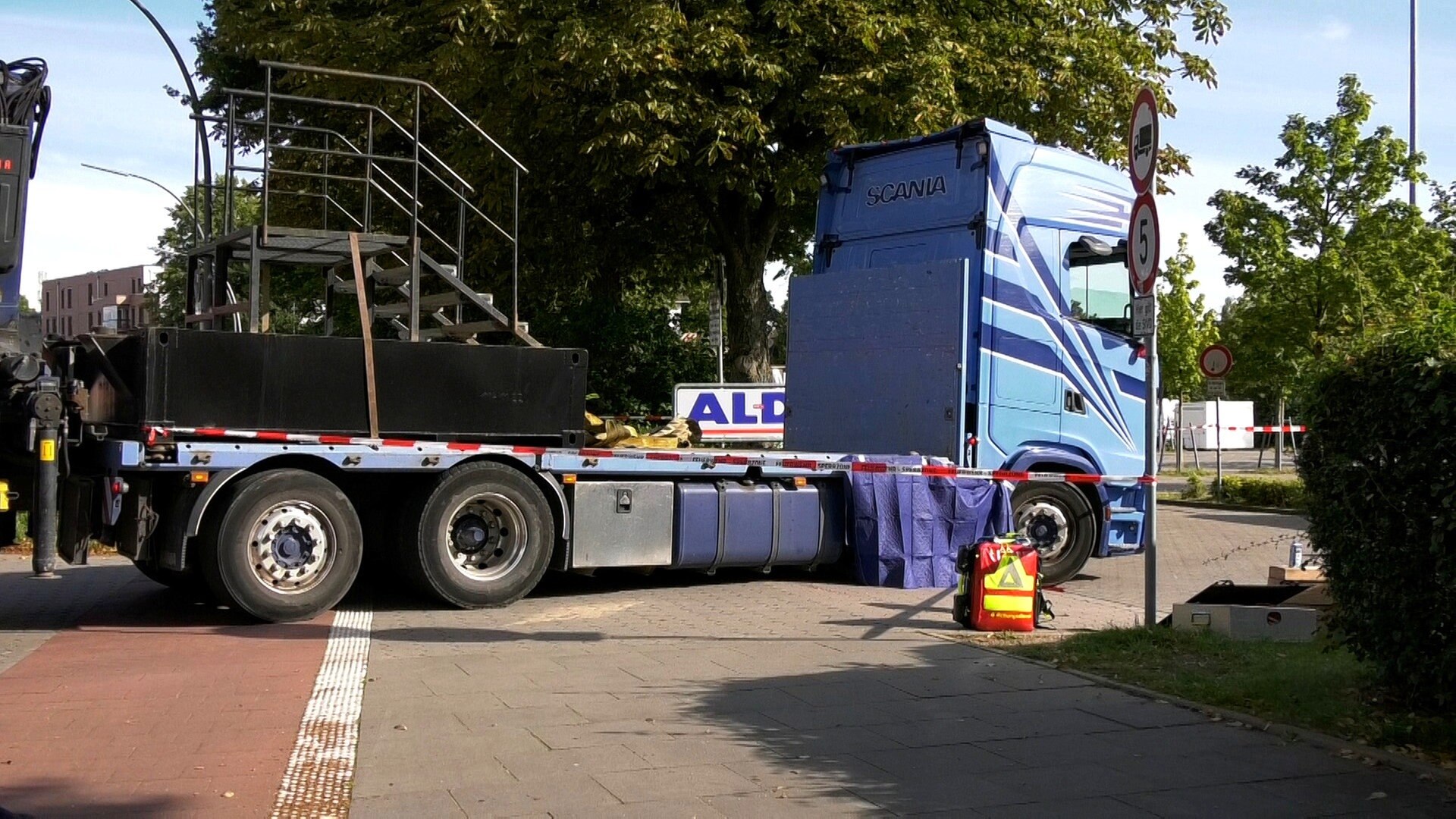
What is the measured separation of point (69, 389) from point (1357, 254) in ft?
77.5

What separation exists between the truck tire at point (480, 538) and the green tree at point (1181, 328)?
2975 cm

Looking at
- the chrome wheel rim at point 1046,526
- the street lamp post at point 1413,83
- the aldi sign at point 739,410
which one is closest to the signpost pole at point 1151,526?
the chrome wheel rim at point 1046,526

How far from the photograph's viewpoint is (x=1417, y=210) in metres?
26.5

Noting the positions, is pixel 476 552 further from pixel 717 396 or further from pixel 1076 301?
pixel 717 396

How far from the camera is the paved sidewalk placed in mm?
5133

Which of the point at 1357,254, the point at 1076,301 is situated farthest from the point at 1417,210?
the point at 1076,301

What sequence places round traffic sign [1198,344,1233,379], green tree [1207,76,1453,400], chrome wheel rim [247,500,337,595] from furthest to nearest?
green tree [1207,76,1453,400] < round traffic sign [1198,344,1233,379] < chrome wheel rim [247,500,337,595]

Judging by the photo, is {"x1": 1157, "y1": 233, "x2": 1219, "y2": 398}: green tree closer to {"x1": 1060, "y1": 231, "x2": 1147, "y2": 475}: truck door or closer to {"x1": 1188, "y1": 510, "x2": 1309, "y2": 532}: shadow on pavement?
{"x1": 1188, "y1": 510, "x2": 1309, "y2": 532}: shadow on pavement

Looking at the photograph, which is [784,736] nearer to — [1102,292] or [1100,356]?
[1100,356]

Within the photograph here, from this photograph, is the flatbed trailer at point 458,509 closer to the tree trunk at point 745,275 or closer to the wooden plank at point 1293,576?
the wooden plank at point 1293,576

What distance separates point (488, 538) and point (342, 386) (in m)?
1.58

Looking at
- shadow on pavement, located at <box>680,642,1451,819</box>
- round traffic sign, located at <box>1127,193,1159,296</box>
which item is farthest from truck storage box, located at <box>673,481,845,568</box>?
round traffic sign, located at <box>1127,193,1159,296</box>

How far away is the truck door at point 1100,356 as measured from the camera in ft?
39.5

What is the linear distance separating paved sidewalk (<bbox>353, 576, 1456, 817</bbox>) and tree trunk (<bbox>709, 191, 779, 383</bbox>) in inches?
522
